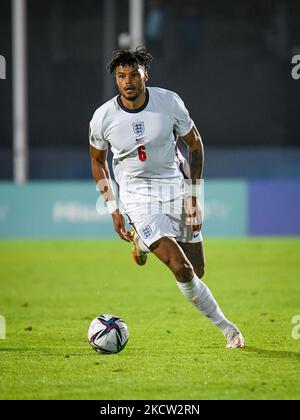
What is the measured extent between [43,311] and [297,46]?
19071 mm

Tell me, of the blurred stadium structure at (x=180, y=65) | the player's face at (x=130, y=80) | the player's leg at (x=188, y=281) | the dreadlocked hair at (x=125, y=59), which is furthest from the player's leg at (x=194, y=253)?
the blurred stadium structure at (x=180, y=65)

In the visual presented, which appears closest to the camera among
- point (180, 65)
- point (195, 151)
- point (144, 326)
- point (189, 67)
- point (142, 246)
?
point (142, 246)

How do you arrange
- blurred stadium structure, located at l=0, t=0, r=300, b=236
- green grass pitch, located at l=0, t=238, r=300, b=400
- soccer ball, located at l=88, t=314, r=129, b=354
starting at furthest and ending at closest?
blurred stadium structure, located at l=0, t=0, r=300, b=236, soccer ball, located at l=88, t=314, r=129, b=354, green grass pitch, located at l=0, t=238, r=300, b=400

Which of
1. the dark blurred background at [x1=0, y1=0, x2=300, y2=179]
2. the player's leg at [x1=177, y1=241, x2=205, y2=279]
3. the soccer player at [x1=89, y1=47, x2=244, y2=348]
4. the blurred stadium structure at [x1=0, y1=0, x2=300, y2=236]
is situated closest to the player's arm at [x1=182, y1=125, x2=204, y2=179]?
the soccer player at [x1=89, y1=47, x2=244, y2=348]

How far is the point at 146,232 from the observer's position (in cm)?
746

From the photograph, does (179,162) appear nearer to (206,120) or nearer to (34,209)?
(34,209)

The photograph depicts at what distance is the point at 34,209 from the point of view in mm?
17578

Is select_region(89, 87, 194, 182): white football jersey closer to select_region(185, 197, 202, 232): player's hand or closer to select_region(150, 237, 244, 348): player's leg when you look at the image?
select_region(185, 197, 202, 232): player's hand

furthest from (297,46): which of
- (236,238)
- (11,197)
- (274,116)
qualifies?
(11,197)

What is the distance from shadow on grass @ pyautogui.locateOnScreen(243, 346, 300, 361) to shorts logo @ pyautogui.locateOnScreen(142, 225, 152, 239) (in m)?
1.19

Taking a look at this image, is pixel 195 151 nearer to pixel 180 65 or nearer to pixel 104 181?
pixel 104 181

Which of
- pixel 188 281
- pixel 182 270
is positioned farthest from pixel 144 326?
pixel 182 270

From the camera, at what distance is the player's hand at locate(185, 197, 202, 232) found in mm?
7656

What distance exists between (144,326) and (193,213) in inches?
67.2
